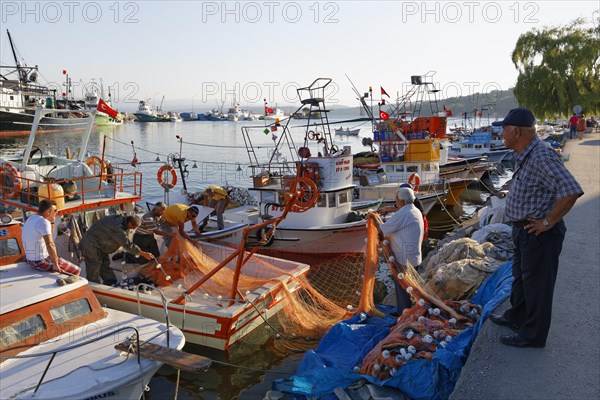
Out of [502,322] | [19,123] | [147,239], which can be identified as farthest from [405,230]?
[19,123]

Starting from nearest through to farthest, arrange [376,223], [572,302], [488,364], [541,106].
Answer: [488,364] < [572,302] < [376,223] < [541,106]

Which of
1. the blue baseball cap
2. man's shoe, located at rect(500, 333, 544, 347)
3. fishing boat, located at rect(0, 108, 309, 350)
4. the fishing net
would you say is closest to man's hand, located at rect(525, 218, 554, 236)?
the blue baseball cap

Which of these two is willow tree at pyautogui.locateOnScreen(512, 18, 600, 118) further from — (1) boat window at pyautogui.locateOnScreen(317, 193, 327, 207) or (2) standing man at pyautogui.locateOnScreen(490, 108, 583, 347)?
(2) standing man at pyautogui.locateOnScreen(490, 108, 583, 347)

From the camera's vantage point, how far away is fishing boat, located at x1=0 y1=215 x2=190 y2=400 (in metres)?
5.38

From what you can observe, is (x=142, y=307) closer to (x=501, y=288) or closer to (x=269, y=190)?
(x=501, y=288)

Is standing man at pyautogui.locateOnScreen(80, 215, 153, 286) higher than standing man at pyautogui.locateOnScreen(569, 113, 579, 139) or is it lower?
lower

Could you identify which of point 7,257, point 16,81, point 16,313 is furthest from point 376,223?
point 16,81

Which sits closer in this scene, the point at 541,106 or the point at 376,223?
the point at 376,223

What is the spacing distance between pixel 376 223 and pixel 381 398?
9.25 feet

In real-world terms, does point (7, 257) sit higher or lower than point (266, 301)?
higher

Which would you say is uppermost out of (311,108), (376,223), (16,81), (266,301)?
(16,81)

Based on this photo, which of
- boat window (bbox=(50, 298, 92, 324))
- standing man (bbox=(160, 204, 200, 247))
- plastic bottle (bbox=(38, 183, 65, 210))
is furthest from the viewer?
standing man (bbox=(160, 204, 200, 247))

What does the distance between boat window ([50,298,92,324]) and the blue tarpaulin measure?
9.32ft

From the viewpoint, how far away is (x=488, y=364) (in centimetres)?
429
